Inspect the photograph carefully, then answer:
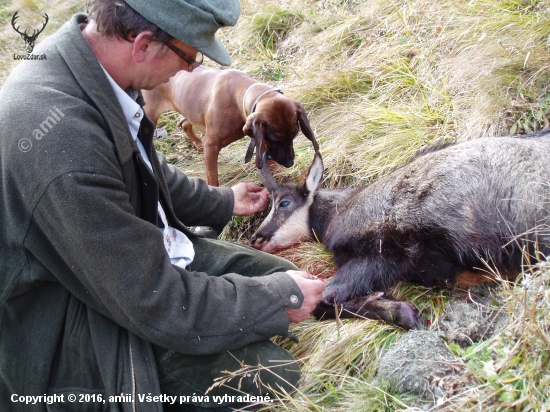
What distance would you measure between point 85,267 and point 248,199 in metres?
2.11

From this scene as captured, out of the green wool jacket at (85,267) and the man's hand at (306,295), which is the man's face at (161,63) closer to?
the green wool jacket at (85,267)

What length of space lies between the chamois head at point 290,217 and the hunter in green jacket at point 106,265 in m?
1.61

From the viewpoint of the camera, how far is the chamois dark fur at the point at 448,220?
334 centimetres

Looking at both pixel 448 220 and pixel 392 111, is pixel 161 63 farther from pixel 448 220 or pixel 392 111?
pixel 392 111

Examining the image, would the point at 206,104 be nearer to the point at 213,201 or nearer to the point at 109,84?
the point at 213,201

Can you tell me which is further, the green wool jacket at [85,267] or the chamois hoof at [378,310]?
the chamois hoof at [378,310]

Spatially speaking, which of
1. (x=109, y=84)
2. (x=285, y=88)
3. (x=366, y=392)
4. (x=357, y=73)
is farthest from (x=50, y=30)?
(x=366, y=392)

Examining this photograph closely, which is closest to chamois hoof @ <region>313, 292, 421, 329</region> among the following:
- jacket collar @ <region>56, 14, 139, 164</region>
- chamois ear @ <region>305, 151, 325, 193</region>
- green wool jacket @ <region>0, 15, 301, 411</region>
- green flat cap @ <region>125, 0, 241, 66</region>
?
green wool jacket @ <region>0, 15, 301, 411</region>

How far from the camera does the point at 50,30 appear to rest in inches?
368

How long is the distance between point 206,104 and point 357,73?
1.65m

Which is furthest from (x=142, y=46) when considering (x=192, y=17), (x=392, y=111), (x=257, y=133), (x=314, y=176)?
(x=392, y=111)

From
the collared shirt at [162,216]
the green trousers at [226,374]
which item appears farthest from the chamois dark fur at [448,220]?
the collared shirt at [162,216]

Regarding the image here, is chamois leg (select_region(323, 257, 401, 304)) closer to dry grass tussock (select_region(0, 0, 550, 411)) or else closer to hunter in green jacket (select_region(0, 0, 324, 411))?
dry grass tussock (select_region(0, 0, 550, 411))

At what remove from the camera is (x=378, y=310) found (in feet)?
11.5
